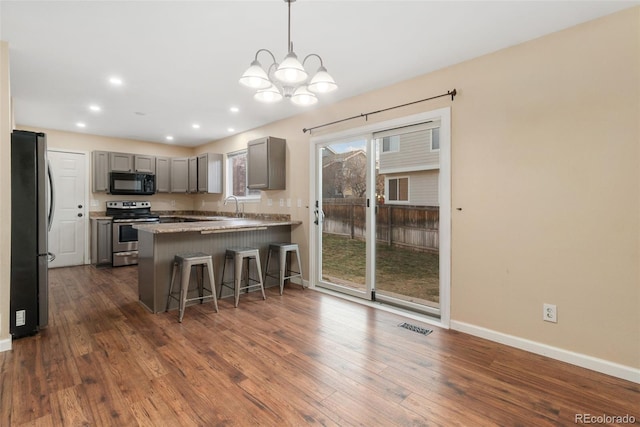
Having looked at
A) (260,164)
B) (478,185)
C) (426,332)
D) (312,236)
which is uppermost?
(260,164)

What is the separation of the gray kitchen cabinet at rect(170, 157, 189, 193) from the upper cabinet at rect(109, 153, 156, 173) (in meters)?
0.38

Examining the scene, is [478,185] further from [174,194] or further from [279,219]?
[174,194]

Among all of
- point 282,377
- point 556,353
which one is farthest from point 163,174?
point 556,353

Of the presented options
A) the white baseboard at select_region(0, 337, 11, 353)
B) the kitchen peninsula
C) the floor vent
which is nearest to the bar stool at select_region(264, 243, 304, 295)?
the kitchen peninsula

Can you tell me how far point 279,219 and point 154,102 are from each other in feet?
7.62

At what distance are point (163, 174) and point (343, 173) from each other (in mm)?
Result: 4409

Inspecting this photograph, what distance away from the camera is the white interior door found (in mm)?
5555

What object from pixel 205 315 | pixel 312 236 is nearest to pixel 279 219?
pixel 312 236

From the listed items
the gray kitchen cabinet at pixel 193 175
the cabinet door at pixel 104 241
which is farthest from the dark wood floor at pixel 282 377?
the gray kitchen cabinet at pixel 193 175

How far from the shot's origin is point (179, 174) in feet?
21.5

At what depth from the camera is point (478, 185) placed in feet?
9.05

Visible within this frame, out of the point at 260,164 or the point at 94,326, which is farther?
the point at 260,164

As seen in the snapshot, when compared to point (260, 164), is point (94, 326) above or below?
below

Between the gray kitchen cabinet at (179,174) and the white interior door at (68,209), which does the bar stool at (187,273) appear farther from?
the white interior door at (68,209)
